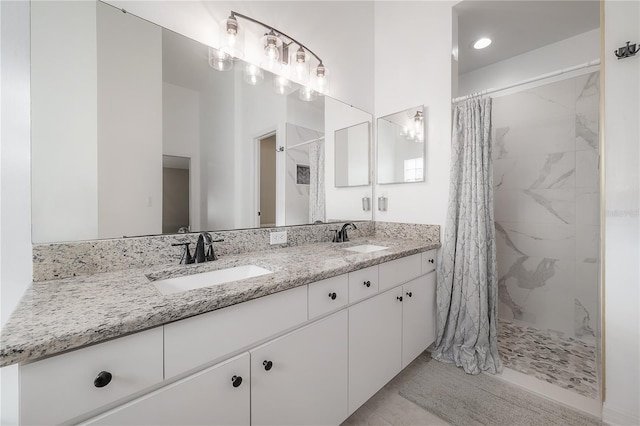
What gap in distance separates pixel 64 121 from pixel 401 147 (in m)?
2.12

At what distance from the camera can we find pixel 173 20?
127 centimetres

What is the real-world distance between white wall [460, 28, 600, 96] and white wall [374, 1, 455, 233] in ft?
3.24

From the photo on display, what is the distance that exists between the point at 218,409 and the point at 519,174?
3056 millimetres

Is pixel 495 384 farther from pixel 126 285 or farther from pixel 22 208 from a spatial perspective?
pixel 22 208

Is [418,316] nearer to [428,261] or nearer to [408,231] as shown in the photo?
[428,261]

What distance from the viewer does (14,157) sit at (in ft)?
2.97

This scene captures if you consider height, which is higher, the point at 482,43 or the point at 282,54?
the point at 482,43

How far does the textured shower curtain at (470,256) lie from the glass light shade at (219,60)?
1619 millimetres

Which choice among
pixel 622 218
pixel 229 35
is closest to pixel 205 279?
pixel 229 35

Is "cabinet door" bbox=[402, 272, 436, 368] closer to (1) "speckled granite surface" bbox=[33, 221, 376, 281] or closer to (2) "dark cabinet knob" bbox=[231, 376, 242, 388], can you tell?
(1) "speckled granite surface" bbox=[33, 221, 376, 281]

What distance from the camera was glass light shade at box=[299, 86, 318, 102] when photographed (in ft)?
6.01

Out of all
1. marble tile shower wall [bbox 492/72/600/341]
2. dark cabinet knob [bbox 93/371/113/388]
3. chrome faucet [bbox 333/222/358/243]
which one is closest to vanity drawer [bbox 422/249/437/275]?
chrome faucet [bbox 333/222/358/243]

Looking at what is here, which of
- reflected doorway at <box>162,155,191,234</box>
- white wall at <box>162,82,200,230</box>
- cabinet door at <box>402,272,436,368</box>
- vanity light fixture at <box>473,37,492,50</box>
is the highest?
vanity light fixture at <box>473,37,492,50</box>

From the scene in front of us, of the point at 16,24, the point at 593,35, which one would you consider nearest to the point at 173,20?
the point at 16,24
